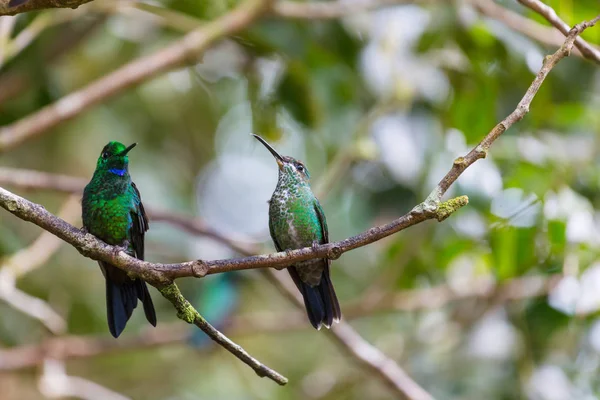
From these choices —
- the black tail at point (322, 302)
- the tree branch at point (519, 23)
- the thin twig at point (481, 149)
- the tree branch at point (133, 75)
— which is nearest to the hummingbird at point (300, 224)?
the black tail at point (322, 302)

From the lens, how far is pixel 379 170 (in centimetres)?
611

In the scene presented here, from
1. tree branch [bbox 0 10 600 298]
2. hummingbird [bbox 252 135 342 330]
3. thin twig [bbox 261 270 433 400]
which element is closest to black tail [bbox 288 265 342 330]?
hummingbird [bbox 252 135 342 330]

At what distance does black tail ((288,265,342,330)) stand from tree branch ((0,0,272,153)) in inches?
111

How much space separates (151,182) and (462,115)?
3546mm

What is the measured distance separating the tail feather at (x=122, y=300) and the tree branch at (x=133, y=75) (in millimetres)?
2847

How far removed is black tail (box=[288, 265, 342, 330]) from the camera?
92.7 inches

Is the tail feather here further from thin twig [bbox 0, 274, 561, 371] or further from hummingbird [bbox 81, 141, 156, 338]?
thin twig [bbox 0, 274, 561, 371]

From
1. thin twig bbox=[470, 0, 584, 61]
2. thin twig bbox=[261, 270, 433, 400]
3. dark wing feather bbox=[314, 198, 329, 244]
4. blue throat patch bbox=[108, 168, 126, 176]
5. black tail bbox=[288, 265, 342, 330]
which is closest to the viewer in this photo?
blue throat patch bbox=[108, 168, 126, 176]

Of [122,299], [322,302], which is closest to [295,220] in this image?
[322,302]

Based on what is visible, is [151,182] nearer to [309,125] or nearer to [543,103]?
[309,125]

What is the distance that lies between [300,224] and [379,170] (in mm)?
3280

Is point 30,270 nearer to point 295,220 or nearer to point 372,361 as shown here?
point 372,361

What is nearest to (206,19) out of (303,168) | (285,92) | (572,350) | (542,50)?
(285,92)

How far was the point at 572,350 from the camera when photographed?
607cm
